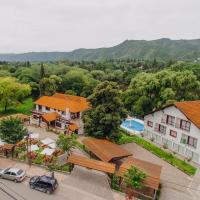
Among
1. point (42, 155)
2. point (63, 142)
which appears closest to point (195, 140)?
point (63, 142)

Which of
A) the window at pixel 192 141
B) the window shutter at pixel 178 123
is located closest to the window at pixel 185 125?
the window shutter at pixel 178 123

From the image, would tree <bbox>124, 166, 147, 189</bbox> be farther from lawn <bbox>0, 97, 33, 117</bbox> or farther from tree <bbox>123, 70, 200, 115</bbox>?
lawn <bbox>0, 97, 33, 117</bbox>

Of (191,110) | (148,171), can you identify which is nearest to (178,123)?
(191,110)

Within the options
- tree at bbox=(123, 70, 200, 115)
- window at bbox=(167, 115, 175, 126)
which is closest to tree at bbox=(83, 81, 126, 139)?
window at bbox=(167, 115, 175, 126)

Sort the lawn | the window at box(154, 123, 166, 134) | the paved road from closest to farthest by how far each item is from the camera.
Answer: the paved road → the window at box(154, 123, 166, 134) → the lawn

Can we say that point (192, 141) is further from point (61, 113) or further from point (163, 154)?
point (61, 113)

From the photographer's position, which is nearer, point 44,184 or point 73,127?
point 44,184

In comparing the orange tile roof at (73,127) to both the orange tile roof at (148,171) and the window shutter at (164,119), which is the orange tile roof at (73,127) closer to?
the window shutter at (164,119)
